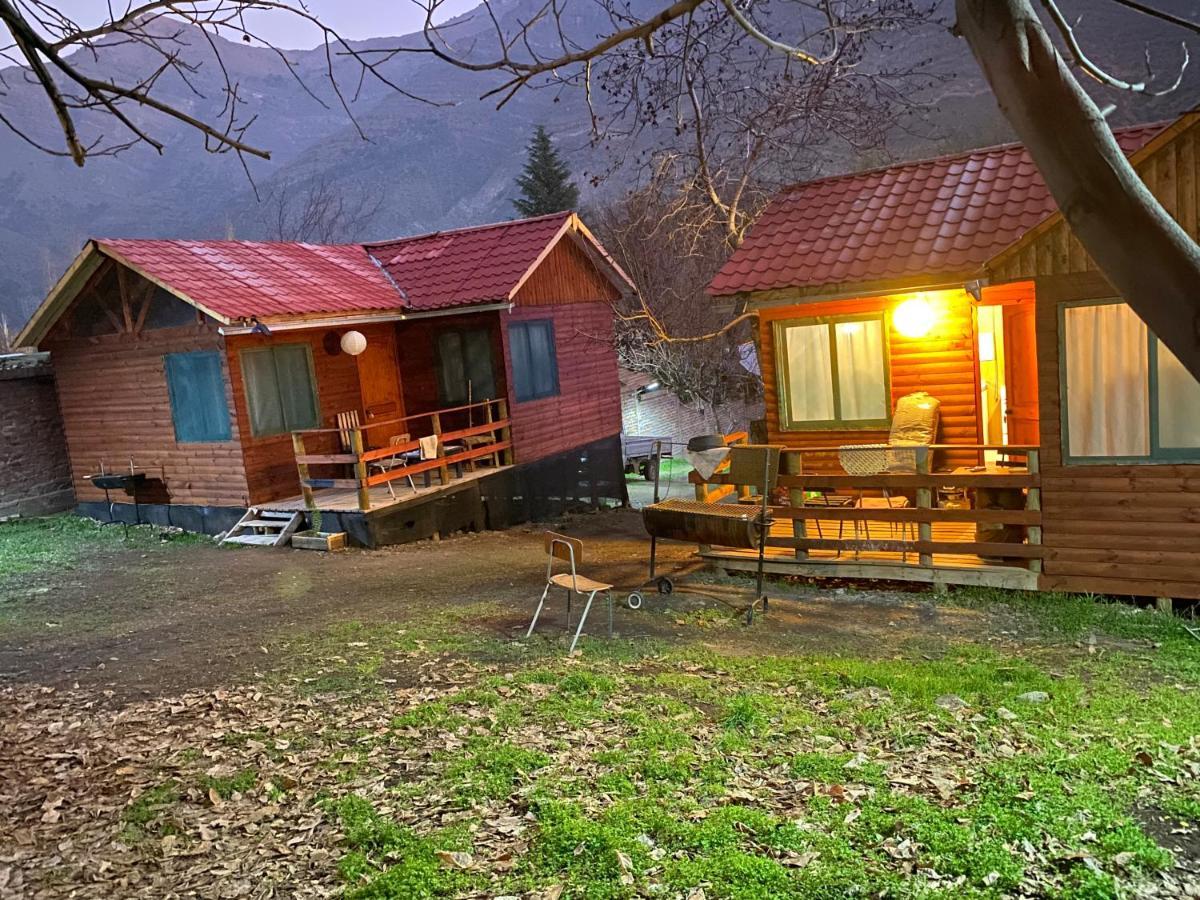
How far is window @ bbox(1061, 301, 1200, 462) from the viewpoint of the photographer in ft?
28.4

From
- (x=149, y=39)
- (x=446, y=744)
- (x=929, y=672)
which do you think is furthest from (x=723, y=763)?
(x=149, y=39)

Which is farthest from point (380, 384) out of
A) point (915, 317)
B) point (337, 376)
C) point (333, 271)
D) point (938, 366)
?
point (938, 366)

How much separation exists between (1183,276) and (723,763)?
4009 millimetres

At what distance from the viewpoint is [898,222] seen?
39.3ft

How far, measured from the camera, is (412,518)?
49.5ft

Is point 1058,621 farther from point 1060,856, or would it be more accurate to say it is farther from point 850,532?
point 1060,856

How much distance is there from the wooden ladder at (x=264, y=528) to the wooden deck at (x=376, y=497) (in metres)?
0.13

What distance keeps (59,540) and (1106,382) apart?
15906 millimetres

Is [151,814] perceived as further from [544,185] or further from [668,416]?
[544,185]

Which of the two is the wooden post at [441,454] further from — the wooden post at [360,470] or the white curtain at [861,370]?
the white curtain at [861,370]

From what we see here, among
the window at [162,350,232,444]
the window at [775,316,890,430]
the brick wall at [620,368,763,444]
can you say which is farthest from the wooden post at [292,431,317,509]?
the brick wall at [620,368,763,444]

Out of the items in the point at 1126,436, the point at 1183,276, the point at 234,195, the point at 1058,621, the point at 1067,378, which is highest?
the point at 234,195

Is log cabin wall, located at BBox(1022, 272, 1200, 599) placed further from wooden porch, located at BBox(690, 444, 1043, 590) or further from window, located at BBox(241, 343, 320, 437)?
window, located at BBox(241, 343, 320, 437)

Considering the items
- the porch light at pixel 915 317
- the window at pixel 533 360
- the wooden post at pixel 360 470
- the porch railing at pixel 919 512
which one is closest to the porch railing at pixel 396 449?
the wooden post at pixel 360 470
